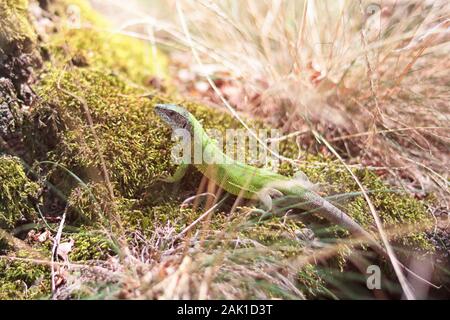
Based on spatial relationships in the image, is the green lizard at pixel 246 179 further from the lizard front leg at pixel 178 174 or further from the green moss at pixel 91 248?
the green moss at pixel 91 248

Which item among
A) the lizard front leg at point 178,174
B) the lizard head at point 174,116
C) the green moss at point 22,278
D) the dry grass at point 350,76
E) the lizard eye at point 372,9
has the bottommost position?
the green moss at point 22,278

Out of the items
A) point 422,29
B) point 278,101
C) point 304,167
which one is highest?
point 422,29

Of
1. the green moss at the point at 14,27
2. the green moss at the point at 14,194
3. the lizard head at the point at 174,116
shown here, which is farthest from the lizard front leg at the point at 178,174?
the green moss at the point at 14,27

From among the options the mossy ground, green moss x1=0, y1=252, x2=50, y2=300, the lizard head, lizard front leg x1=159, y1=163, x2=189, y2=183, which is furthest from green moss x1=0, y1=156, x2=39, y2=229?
the lizard head

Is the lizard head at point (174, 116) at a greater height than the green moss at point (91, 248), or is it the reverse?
the lizard head at point (174, 116)
